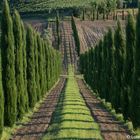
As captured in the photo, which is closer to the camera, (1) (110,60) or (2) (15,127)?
(2) (15,127)

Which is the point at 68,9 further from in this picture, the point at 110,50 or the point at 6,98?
the point at 6,98

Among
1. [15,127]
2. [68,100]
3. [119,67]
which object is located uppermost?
[119,67]

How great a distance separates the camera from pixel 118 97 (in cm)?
3550

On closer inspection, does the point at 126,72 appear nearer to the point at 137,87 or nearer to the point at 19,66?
the point at 137,87

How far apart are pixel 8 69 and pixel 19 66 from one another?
2905 millimetres

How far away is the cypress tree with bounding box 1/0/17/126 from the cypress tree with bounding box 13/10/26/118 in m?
2.09

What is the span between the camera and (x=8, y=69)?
29500 millimetres

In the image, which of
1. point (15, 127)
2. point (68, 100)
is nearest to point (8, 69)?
point (15, 127)

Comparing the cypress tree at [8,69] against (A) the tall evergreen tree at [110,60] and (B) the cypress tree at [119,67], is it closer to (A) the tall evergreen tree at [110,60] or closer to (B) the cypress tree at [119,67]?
(B) the cypress tree at [119,67]

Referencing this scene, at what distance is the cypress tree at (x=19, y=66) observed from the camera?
32.2 metres

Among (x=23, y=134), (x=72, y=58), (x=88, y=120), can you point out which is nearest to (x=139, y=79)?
(x=88, y=120)

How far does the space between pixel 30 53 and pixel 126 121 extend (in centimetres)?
1354

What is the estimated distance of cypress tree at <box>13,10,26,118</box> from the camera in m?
32.2

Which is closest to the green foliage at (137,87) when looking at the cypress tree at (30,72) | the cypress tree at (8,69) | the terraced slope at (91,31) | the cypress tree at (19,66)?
the cypress tree at (8,69)
